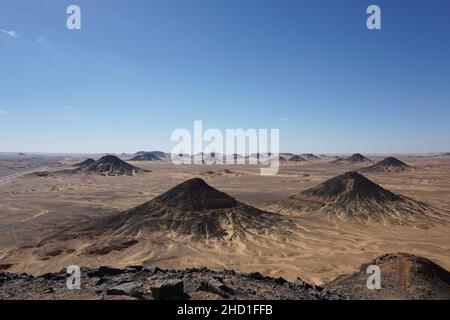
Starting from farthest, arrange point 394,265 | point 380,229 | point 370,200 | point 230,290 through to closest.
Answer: point 370,200 < point 380,229 < point 394,265 < point 230,290

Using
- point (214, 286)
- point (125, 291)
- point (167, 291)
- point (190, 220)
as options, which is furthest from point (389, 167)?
point (125, 291)

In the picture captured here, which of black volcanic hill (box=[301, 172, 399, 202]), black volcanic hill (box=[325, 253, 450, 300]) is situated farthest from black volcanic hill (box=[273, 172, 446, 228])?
black volcanic hill (box=[325, 253, 450, 300])

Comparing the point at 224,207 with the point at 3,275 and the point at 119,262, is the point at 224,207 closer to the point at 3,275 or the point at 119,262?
the point at 119,262

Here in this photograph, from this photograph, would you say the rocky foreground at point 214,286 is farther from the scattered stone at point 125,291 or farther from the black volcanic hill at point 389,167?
the black volcanic hill at point 389,167

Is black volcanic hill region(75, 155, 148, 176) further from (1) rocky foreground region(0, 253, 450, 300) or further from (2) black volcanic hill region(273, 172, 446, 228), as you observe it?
(1) rocky foreground region(0, 253, 450, 300)
